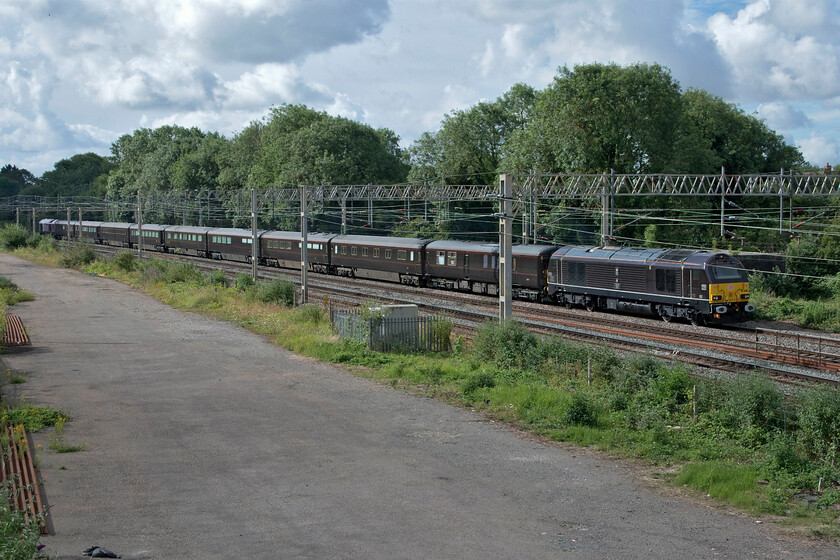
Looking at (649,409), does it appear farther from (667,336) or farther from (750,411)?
(667,336)

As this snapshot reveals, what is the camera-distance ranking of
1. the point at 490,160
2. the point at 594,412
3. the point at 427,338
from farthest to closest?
1. the point at 490,160
2. the point at 427,338
3. the point at 594,412

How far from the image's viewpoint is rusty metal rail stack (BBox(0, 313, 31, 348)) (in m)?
26.0

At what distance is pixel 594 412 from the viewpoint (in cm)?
1603

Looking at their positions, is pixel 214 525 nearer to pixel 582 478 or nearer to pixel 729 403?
pixel 582 478

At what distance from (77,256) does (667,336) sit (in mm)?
52832

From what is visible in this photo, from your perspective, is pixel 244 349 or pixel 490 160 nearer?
pixel 244 349

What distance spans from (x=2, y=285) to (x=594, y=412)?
129 ft

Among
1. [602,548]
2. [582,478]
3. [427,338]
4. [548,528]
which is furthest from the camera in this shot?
[427,338]

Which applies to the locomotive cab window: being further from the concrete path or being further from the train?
the concrete path

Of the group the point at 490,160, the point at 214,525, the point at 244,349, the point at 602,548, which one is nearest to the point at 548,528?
the point at 602,548

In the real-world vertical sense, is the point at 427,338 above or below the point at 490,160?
below

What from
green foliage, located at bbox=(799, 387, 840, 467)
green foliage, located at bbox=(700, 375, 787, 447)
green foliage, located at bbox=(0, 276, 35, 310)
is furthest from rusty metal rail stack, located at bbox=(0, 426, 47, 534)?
green foliage, located at bbox=(0, 276, 35, 310)

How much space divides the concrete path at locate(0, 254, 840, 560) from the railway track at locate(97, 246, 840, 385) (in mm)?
9242

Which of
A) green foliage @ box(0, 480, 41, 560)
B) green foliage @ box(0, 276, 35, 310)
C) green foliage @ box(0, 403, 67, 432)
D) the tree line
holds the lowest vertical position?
green foliage @ box(0, 403, 67, 432)
